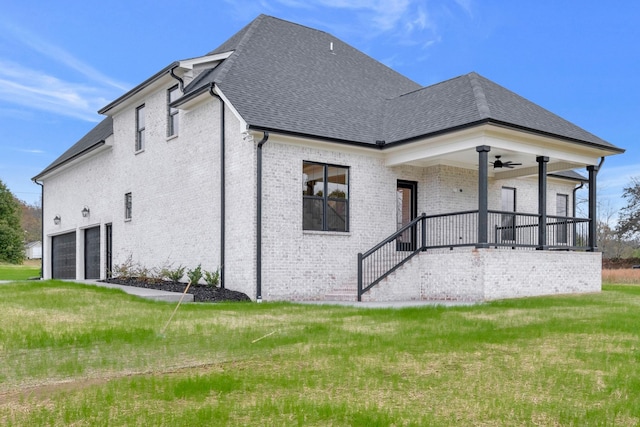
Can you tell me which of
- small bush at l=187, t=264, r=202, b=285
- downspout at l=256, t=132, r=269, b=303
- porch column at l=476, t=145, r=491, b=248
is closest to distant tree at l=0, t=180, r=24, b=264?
small bush at l=187, t=264, r=202, b=285

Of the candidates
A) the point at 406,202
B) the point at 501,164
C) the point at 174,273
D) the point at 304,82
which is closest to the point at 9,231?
the point at 174,273

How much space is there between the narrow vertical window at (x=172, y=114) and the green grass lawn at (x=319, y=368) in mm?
8517

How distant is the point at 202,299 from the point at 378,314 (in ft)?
16.2

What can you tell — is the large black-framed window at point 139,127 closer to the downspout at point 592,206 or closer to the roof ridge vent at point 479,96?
the roof ridge vent at point 479,96

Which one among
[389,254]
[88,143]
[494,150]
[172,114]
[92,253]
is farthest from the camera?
[88,143]

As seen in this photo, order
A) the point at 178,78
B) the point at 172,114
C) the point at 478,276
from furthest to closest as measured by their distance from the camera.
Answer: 1. the point at 172,114
2. the point at 178,78
3. the point at 478,276

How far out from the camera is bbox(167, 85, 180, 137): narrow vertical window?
19.1 m

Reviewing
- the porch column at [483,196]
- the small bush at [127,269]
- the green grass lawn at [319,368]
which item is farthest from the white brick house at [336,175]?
the green grass lawn at [319,368]

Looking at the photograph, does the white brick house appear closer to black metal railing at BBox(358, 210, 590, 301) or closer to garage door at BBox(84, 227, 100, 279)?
black metal railing at BBox(358, 210, 590, 301)

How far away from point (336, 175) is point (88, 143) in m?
14.3

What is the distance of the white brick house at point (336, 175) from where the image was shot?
15.4 meters

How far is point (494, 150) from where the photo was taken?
16.5 metres

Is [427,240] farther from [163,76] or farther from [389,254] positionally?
[163,76]

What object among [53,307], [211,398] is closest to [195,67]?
[53,307]
